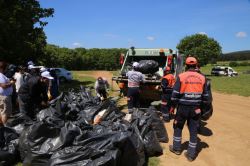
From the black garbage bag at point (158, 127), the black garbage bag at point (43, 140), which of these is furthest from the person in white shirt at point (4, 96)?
the black garbage bag at point (158, 127)

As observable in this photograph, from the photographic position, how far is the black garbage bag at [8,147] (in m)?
4.72

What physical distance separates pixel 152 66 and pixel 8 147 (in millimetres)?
5971

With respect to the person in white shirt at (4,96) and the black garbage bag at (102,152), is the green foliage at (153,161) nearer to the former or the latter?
the black garbage bag at (102,152)

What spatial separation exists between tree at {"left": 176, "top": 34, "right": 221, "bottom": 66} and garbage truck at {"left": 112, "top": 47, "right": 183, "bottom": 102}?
3752 cm

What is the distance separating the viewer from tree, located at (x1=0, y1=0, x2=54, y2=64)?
13.3 m

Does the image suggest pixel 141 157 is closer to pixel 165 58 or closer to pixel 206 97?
pixel 206 97

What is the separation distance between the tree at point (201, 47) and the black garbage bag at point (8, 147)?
1737 inches

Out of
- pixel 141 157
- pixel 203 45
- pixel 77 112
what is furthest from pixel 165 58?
pixel 203 45

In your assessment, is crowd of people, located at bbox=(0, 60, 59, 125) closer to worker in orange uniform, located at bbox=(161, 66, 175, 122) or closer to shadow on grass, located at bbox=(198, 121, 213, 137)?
worker in orange uniform, located at bbox=(161, 66, 175, 122)

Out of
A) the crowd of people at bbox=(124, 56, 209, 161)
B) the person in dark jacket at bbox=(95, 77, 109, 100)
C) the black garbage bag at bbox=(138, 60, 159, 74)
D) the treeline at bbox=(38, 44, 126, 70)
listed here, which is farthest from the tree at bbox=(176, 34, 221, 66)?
the crowd of people at bbox=(124, 56, 209, 161)

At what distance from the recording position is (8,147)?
16.2 feet

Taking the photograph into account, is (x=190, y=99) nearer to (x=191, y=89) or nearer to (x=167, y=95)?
(x=191, y=89)

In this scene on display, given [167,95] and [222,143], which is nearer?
[222,143]

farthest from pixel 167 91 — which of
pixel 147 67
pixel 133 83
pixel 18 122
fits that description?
pixel 18 122
